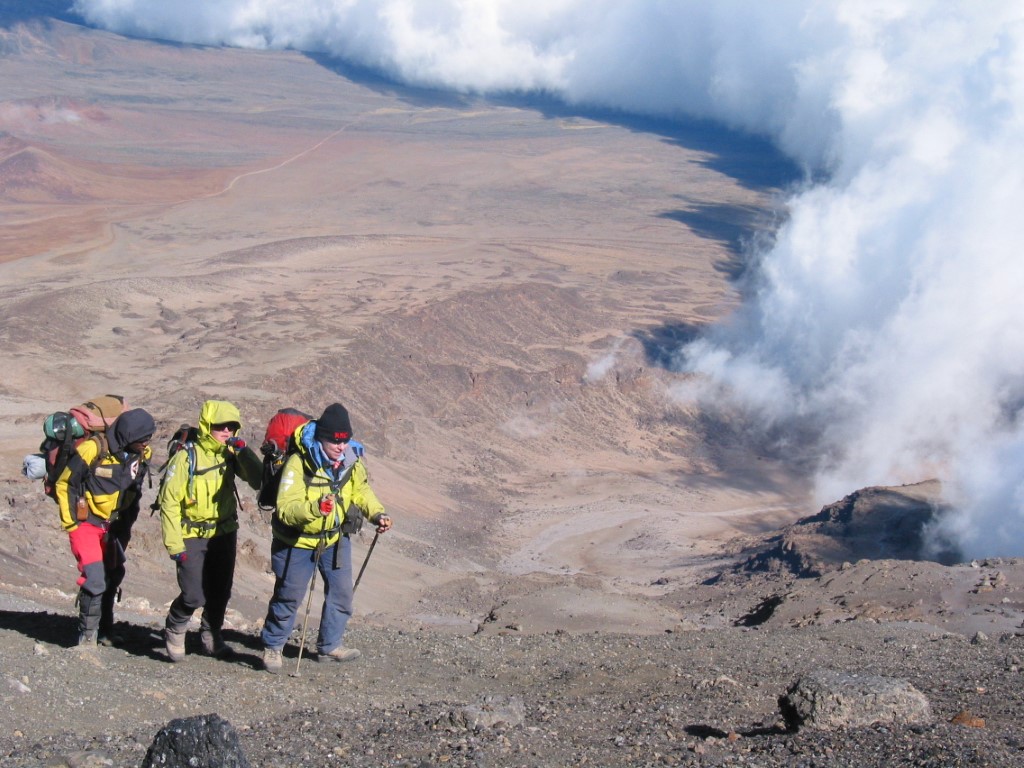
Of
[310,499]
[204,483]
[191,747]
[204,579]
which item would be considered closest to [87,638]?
[204,579]

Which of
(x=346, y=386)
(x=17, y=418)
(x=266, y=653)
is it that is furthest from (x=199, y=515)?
(x=346, y=386)

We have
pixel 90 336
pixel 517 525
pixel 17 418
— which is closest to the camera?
pixel 17 418

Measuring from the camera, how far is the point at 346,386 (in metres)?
27.9

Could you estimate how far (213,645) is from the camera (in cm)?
705

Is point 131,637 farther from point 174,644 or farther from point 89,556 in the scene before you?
point 89,556

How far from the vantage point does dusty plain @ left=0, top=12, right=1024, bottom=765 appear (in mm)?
7160

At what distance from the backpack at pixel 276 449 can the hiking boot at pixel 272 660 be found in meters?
0.91

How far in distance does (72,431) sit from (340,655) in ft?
7.37

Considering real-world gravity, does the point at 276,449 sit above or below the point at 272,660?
above

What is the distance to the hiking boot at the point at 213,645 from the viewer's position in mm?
7035

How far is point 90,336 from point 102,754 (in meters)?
27.6

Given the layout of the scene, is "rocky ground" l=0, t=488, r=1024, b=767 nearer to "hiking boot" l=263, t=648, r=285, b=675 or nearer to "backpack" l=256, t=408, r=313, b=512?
"hiking boot" l=263, t=648, r=285, b=675

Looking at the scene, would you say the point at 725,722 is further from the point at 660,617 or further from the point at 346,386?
the point at 346,386

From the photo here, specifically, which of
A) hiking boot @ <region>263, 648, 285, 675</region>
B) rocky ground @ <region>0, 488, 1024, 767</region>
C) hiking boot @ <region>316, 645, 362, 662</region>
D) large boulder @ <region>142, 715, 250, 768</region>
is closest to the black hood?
rocky ground @ <region>0, 488, 1024, 767</region>
